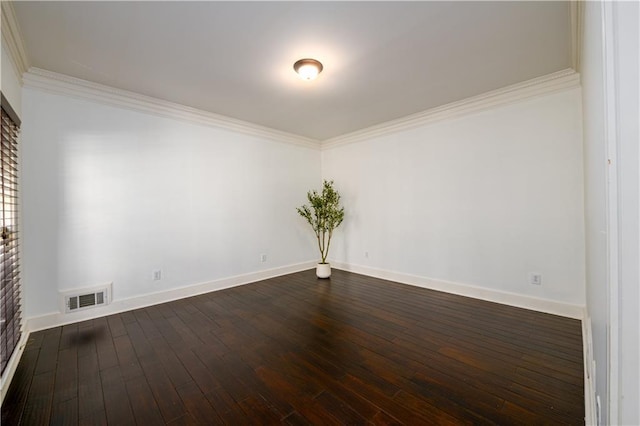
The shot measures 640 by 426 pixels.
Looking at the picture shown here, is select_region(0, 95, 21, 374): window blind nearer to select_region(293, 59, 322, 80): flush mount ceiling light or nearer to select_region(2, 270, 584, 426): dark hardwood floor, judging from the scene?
select_region(2, 270, 584, 426): dark hardwood floor

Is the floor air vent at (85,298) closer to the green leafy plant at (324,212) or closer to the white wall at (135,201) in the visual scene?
the white wall at (135,201)

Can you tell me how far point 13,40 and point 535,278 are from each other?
547 cm

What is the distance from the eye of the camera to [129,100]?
3236 mm

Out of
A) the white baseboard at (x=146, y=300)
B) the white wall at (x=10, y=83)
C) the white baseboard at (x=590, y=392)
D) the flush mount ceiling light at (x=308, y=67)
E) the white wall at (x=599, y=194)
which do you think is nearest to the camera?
the white wall at (x=599, y=194)

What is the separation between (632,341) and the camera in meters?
0.65

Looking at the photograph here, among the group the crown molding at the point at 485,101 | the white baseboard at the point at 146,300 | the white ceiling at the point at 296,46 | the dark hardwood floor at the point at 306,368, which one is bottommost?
the dark hardwood floor at the point at 306,368

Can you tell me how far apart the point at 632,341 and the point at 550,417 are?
1.35 m

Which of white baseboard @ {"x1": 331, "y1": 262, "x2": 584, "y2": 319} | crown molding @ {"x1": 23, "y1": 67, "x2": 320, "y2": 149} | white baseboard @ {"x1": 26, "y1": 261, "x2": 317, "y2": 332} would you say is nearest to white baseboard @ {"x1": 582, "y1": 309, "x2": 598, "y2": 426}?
white baseboard @ {"x1": 331, "y1": 262, "x2": 584, "y2": 319}

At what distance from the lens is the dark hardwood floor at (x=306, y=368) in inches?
62.4

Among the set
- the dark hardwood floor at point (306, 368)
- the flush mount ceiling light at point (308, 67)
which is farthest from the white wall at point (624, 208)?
the flush mount ceiling light at point (308, 67)

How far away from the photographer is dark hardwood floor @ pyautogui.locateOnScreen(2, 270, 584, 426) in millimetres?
1586

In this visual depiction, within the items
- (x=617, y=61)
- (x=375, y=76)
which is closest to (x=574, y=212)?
(x=375, y=76)

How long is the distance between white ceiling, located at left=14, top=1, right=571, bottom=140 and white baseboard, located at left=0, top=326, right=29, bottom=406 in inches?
101

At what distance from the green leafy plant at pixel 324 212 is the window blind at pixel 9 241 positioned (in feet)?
11.4
